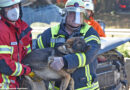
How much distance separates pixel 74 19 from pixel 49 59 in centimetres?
56

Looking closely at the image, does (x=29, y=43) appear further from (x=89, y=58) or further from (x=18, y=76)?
(x=89, y=58)

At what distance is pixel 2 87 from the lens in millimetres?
2865

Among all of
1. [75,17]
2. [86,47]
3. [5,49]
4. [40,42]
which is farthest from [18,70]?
[75,17]

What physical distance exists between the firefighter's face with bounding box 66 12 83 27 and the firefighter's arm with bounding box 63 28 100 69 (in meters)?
0.18

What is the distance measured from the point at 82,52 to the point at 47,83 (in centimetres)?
72

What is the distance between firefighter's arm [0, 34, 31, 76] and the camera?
9.16 feet

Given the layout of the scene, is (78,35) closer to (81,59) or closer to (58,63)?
(81,59)

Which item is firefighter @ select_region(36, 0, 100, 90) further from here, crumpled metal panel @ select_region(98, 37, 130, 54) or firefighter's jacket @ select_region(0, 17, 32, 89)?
crumpled metal panel @ select_region(98, 37, 130, 54)

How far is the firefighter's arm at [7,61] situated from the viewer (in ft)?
9.16

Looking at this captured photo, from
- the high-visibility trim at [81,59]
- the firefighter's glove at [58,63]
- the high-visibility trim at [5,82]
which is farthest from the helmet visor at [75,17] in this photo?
the high-visibility trim at [5,82]

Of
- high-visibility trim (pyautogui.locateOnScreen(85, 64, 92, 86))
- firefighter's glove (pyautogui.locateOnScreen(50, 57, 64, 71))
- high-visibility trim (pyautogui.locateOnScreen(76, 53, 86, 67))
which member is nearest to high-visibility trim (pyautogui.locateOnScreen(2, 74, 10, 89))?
firefighter's glove (pyautogui.locateOnScreen(50, 57, 64, 71))

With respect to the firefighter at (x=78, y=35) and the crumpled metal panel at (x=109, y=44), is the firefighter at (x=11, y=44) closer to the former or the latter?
the firefighter at (x=78, y=35)

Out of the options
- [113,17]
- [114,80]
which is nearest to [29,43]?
[114,80]

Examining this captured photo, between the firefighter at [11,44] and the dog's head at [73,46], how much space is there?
18.1 inches
